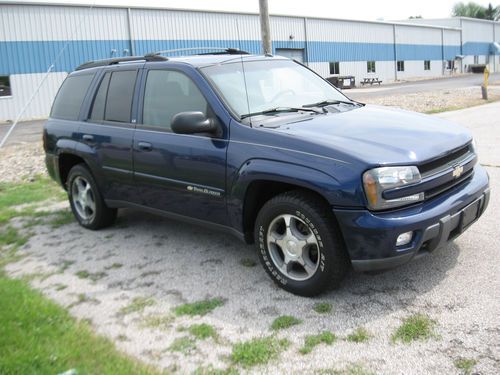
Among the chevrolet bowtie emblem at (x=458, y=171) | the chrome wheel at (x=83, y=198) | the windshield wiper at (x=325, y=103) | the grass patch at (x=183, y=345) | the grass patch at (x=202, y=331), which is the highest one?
the windshield wiper at (x=325, y=103)

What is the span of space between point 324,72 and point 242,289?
133ft

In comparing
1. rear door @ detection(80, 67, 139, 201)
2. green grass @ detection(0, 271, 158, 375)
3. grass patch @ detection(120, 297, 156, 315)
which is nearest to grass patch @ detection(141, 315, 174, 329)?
grass patch @ detection(120, 297, 156, 315)

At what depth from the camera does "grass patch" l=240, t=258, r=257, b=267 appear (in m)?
4.71

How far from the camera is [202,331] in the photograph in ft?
11.6

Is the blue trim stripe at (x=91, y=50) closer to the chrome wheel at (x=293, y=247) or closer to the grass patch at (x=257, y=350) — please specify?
the chrome wheel at (x=293, y=247)

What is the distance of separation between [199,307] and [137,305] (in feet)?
1.64

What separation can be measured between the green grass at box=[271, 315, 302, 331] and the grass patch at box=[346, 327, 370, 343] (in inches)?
15.4

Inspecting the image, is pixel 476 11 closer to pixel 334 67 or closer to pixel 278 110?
pixel 334 67

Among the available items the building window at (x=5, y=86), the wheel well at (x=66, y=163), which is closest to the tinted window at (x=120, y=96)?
the wheel well at (x=66, y=163)

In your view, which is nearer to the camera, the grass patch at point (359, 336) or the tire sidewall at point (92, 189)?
the grass patch at point (359, 336)

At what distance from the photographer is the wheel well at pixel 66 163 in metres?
6.23

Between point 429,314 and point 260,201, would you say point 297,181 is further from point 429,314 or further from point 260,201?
point 429,314

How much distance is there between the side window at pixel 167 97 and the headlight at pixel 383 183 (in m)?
1.64

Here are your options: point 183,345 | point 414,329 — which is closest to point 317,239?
point 414,329
